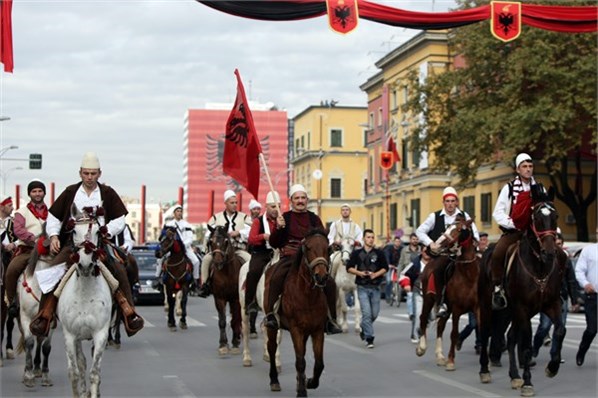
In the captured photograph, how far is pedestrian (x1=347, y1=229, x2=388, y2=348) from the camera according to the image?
2066 centimetres

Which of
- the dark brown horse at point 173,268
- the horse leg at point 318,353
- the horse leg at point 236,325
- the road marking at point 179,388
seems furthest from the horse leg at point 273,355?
the dark brown horse at point 173,268

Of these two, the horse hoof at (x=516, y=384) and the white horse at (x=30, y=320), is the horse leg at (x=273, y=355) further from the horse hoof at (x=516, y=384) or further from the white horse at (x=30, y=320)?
the horse hoof at (x=516, y=384)

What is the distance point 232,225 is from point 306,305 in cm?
701

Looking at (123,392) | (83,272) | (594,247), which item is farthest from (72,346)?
(594,247)

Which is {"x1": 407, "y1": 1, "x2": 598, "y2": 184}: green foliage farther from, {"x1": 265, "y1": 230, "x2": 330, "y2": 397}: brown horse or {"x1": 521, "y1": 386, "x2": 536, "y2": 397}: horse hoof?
{"x1": 265, "y1": 230, "x2": 330, "y2": 397}: brown horse

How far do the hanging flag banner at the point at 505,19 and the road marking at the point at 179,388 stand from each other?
751 cm

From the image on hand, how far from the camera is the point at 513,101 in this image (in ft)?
161

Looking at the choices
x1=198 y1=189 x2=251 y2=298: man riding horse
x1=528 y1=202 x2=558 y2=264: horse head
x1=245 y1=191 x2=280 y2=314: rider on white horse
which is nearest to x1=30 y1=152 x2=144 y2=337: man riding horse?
x1=245 y1=191 x2=280 y2=314: rider on white horse

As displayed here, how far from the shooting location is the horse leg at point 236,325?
18.9 metres

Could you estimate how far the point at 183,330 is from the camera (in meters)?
24.4

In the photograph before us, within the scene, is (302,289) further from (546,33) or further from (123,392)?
(546,33)

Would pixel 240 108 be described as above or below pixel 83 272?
above

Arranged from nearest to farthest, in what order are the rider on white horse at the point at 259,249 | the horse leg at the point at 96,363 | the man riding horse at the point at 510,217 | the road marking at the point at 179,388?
the horse leg at the point at 96,363, the road marking at the point at 179,388, the man riding horse at the point at 510,217, the rider on white horse at the point at 259,249

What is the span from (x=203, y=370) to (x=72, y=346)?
184 inches
